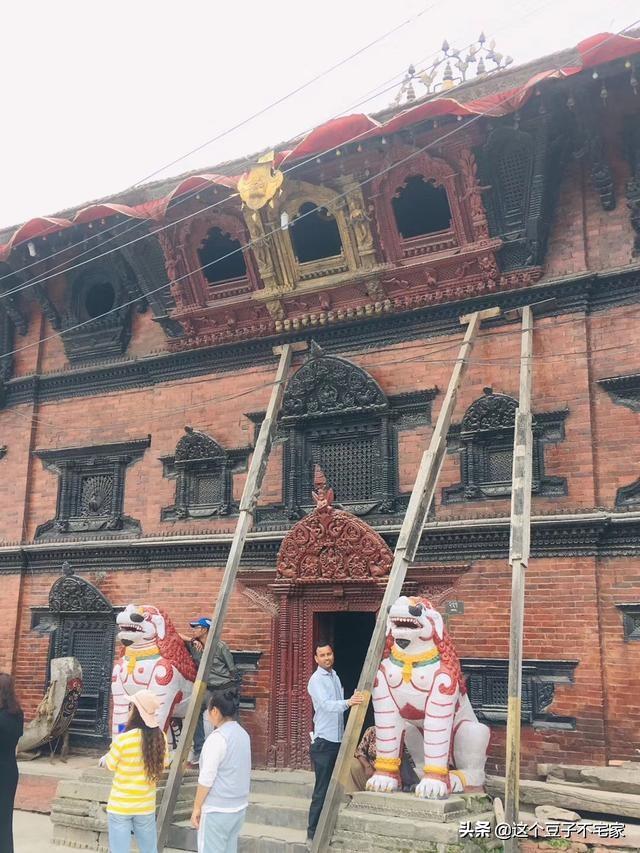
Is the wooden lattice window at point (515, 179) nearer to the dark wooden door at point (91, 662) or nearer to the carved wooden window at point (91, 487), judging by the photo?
the carved wooden window at point (91, 487)

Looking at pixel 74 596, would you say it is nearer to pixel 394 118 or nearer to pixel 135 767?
pixel 135 767

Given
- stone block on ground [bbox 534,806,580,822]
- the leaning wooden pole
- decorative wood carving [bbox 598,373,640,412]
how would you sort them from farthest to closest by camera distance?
decorative wood carving [bbox 598,373,640,412] → stone block on ground [bbox 534,806,580,822] → the leaning wooden pole

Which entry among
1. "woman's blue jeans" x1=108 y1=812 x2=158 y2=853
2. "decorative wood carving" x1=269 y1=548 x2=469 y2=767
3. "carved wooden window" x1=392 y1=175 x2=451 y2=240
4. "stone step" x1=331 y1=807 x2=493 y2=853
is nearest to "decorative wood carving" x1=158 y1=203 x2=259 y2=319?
"carved wooden window" x1=392 y1=175 x2=451 y2=240

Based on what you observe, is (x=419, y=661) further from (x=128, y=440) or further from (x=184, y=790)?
(x=128, y=440)

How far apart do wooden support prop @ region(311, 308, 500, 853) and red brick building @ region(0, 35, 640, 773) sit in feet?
2.89

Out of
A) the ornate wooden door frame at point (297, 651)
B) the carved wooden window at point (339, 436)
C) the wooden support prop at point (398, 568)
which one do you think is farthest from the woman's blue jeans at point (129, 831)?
the carved wooden window at point (339, 436)

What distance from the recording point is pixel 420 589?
9914mm

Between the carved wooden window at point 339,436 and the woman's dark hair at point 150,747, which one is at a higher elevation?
the carved wooden window at point 339,436

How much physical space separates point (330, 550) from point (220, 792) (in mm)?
4832

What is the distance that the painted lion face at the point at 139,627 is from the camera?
9688mm

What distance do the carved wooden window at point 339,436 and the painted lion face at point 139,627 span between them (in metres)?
2.27

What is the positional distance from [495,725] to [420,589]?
168 centimetres

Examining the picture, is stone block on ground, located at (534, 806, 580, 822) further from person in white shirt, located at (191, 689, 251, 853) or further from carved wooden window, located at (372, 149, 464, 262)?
carved wooden window, located at (372, 149, 464, 262)

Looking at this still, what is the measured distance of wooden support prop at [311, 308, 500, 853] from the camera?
7.21m
